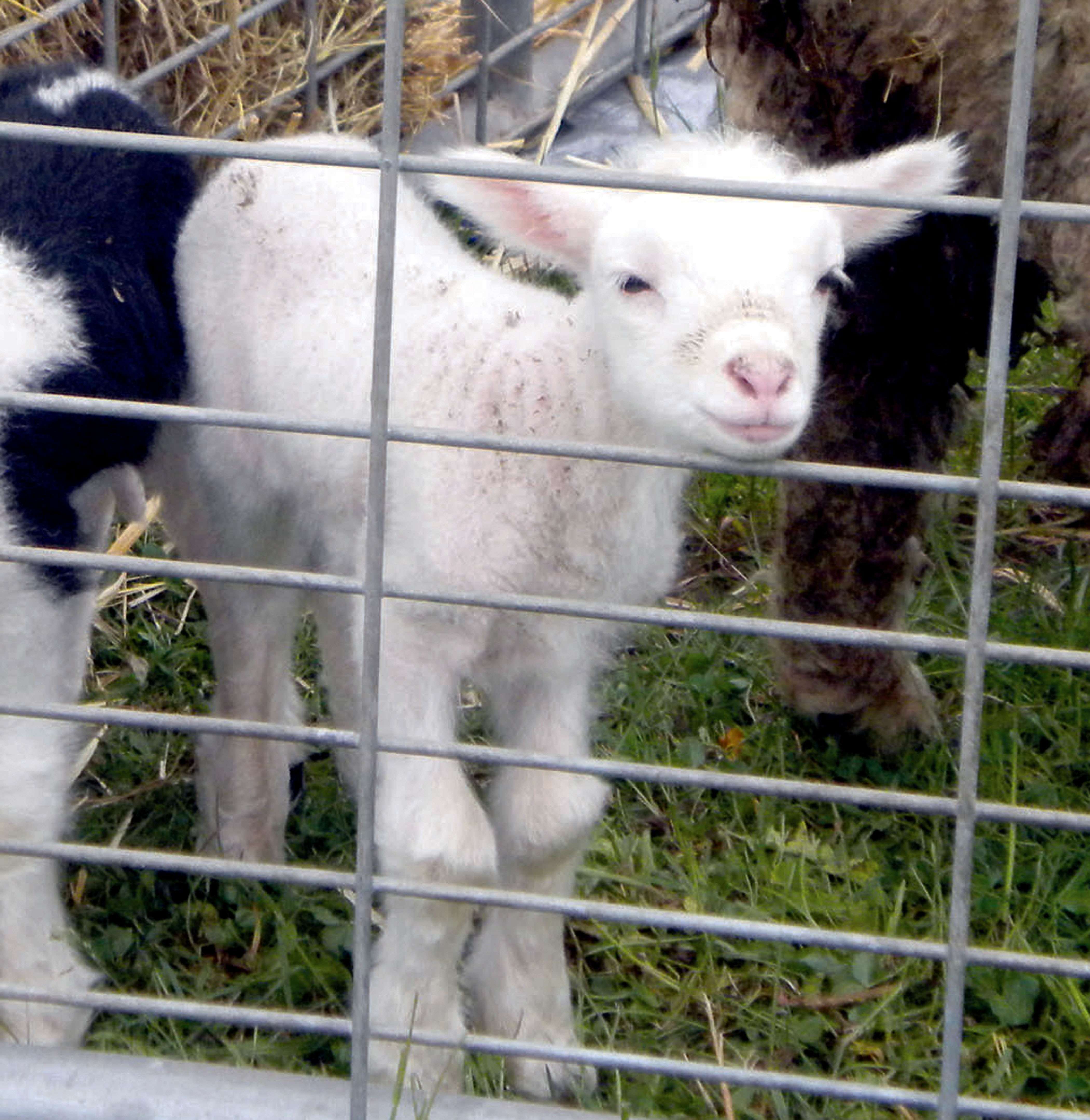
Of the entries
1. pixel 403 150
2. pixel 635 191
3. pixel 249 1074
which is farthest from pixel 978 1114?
pixel 403 150

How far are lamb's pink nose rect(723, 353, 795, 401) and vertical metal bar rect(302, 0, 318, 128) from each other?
8.94 ft

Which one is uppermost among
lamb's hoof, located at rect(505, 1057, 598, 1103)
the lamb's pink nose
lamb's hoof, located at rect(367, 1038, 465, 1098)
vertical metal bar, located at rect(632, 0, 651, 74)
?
vertical metal bar, located at rect(632, 0, 651, 74)

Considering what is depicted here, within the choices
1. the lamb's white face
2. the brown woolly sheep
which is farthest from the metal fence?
the brown woolly sheep

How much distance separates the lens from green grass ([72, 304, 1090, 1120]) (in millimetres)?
2889

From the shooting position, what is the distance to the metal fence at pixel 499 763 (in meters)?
1.98

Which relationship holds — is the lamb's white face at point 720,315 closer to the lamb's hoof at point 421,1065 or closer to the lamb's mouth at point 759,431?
the lamb's mouth at point 759,431

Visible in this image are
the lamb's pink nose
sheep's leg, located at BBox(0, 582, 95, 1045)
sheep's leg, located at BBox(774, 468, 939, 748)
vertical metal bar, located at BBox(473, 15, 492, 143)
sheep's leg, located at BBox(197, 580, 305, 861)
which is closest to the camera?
the lamb's pink nose

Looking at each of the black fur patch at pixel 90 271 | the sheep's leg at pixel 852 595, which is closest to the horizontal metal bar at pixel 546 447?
the black fur patch at pixel 90 271

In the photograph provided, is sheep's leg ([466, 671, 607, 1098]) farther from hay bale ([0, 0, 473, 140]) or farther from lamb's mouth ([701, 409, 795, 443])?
hay bale ([0, 0, 473, 140])

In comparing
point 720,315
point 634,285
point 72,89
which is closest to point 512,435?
point 634,285

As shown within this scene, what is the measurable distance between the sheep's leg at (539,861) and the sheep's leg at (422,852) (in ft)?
0.25

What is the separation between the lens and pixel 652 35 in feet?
18.2

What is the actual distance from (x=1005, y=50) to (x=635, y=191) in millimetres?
675

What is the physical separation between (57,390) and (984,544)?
4.91 feet
